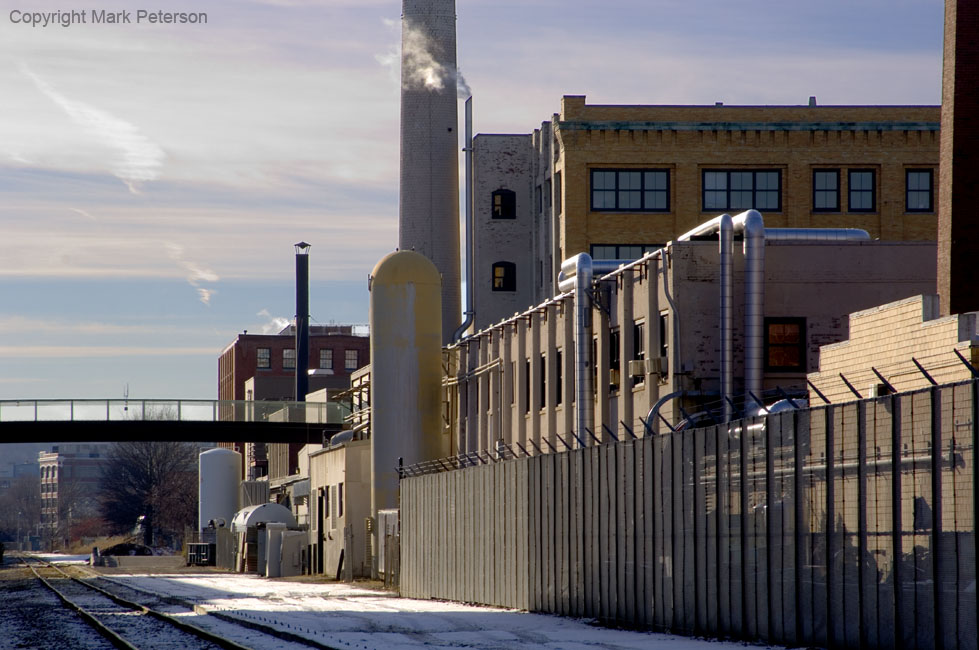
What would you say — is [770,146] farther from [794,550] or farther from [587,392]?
[794,550]

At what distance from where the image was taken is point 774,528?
1922cm

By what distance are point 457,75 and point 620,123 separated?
11.7 m

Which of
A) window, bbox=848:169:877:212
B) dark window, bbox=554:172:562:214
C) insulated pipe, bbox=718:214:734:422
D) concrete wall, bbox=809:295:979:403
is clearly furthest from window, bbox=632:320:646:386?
dark window, bbox=554:172:562:214

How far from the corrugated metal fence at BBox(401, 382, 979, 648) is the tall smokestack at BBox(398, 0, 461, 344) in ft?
131

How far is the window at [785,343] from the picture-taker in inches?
1393

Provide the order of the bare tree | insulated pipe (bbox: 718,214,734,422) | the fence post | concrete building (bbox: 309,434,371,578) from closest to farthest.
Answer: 1. the fence post
2. insulated pipe (bbox: 718,214,734,422)
3. concrete building (bbox: 309,434,371,578)
4. the bare tree

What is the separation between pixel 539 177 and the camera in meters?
68.3

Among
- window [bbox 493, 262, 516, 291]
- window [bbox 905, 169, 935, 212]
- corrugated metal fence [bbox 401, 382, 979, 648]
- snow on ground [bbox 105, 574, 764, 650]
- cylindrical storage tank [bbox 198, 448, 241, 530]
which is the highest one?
window [bbox 905, 169, 935, 212]

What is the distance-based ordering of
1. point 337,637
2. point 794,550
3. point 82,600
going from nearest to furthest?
point 794,550 → point 337,637 → point 82,600

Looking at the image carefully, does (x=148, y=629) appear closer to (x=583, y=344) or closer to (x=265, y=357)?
(x=583, y=344)

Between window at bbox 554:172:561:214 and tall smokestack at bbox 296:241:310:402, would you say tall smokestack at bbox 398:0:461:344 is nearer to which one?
window at bbox 554:172:561:214

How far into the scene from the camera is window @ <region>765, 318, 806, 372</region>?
1393 inches

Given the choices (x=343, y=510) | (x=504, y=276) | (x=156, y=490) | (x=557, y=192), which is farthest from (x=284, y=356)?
(x=343, y=510)

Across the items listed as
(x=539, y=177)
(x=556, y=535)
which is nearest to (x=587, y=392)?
(x=556, y=535)
